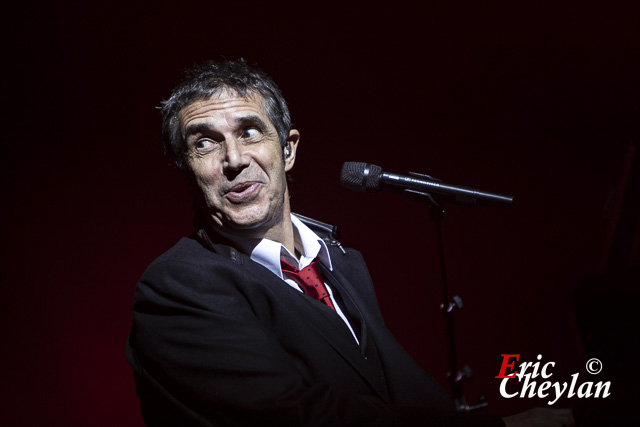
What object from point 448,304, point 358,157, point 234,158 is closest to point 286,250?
point 234,158

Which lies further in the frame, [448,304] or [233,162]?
[448,304]

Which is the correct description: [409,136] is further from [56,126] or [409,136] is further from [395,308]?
[56,126]

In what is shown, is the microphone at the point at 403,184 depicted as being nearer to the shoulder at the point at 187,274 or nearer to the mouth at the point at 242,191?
the mouth at the point at 242,191

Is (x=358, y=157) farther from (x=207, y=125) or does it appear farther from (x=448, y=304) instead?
(x=207, y=125)

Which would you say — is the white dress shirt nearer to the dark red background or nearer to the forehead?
the forehead

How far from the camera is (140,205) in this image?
265 cm

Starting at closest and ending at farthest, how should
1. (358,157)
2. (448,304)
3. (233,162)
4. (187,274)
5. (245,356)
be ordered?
(245,356), (187,274), (233,162), (448,304), (358,157)

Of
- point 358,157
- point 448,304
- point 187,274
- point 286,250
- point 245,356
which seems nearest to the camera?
point 245,356

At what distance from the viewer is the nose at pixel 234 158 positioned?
66.3 inches

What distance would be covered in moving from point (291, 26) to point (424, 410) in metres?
2.03
